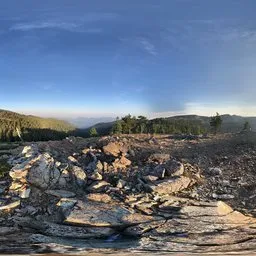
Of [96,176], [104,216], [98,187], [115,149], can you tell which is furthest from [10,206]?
[115,149]

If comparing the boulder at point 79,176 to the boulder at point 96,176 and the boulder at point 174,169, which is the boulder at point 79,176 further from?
the boulder at point 174,169

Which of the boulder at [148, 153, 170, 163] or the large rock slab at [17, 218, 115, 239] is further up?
the boulder at [148, 153, 170, 163]

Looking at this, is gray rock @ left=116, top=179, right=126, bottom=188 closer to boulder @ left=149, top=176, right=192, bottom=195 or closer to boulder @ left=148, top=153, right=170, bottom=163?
boulder @ left=149, top=176, right=192, bottom=195

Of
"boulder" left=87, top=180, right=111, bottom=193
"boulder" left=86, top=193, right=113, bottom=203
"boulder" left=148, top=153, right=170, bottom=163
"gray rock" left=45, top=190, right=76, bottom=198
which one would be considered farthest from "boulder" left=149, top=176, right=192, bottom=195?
"gray rock" left=45, top=190, right=76, bottom=198

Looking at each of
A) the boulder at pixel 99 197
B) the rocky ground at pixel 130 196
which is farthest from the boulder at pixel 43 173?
the boulder at pixel 99 197

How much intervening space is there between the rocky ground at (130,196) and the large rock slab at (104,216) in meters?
0.06

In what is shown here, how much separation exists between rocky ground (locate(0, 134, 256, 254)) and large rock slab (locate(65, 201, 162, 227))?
6 centimetres

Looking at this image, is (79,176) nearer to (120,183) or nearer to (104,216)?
(120,183)

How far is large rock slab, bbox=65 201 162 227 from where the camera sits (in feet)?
82.9

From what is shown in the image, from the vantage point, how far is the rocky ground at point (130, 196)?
77.5 feet

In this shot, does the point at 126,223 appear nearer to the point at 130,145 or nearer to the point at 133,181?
the point at 133,181

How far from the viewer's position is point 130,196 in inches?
1111

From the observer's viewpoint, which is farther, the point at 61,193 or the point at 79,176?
the point at 79,176

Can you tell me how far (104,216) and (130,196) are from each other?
9.87 feet
